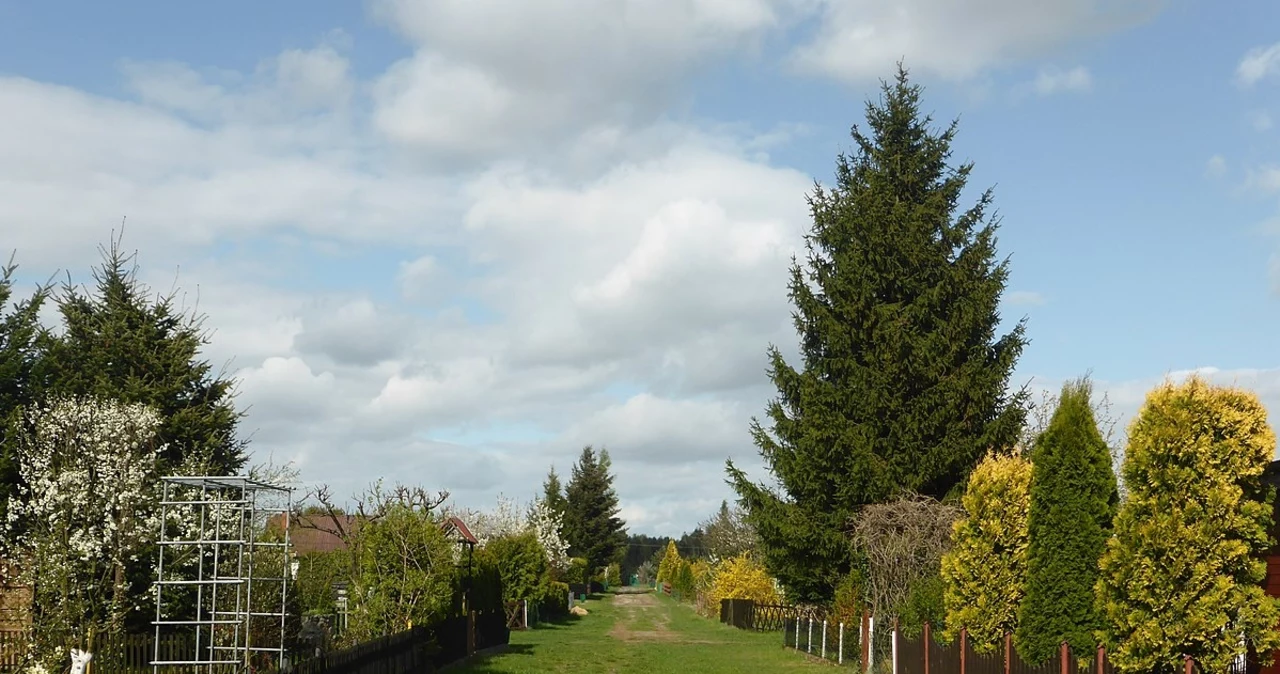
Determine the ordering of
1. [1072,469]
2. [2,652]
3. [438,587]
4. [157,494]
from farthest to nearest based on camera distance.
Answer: [438,587], [157,494], [2,652], [1072,469]

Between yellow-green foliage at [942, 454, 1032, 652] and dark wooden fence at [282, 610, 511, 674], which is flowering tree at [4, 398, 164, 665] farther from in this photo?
yellow-green foliage at [942, 454, 1032, 652]

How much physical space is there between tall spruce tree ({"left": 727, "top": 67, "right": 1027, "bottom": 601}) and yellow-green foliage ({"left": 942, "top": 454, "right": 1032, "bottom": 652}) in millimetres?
8828

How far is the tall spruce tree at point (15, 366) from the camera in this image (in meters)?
21.5

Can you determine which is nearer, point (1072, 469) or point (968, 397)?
point (1072, 469)

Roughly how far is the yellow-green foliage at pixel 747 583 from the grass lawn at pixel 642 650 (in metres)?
1.65

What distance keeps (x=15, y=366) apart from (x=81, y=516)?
14.5 feet

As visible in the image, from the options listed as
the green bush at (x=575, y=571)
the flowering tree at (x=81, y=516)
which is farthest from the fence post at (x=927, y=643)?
the green bush at (x=575, y=571)

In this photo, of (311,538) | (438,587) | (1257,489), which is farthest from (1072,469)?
(311,538)

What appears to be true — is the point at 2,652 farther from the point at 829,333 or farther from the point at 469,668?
the point at 829,333

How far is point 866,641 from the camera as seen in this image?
23.5m

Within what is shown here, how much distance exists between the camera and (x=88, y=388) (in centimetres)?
2667

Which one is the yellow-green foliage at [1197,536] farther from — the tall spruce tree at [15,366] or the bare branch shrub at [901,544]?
the tall spruce tree at [15,366]

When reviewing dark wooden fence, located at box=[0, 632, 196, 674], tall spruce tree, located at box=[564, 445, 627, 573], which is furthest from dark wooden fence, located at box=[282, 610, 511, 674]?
tall spruce tree, located at box=[564, 445, 627, 573]

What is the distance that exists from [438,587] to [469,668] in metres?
2.48
